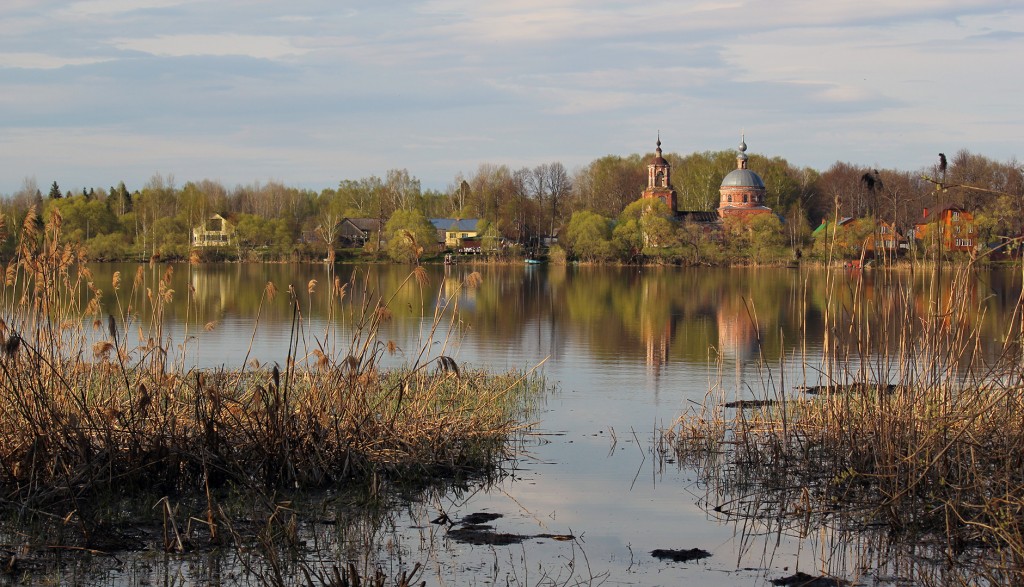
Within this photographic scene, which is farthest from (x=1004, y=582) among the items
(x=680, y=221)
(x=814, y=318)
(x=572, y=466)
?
(x=680, y=221)

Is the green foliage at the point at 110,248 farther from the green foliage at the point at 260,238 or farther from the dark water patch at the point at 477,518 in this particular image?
the dark water patch at the point at 477,518

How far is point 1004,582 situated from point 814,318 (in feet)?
92.7

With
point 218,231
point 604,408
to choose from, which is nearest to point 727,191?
point 218,231

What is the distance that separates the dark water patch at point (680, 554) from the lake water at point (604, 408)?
0.08m

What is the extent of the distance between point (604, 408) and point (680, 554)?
7.36 metres

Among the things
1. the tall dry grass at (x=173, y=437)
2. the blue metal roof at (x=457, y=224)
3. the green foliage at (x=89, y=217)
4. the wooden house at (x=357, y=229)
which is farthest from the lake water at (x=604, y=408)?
the blue metal roof at (x=457, y=224)

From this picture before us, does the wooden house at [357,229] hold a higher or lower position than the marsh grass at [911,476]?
higher

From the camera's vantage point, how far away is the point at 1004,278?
208 feet

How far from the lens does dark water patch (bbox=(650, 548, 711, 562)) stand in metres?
7.53

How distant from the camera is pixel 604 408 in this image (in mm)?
14969

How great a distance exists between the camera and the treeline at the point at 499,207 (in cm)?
8606

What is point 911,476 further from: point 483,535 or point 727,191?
point 727,191

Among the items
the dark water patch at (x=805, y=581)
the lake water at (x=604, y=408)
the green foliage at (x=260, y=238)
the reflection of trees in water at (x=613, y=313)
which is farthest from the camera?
the green foliage at (x=260, y=238)

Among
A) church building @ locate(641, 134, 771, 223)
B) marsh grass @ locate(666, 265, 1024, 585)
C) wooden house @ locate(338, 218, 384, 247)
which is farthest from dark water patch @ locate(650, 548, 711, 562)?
church building @ locate(641, 134, 771, 223)
